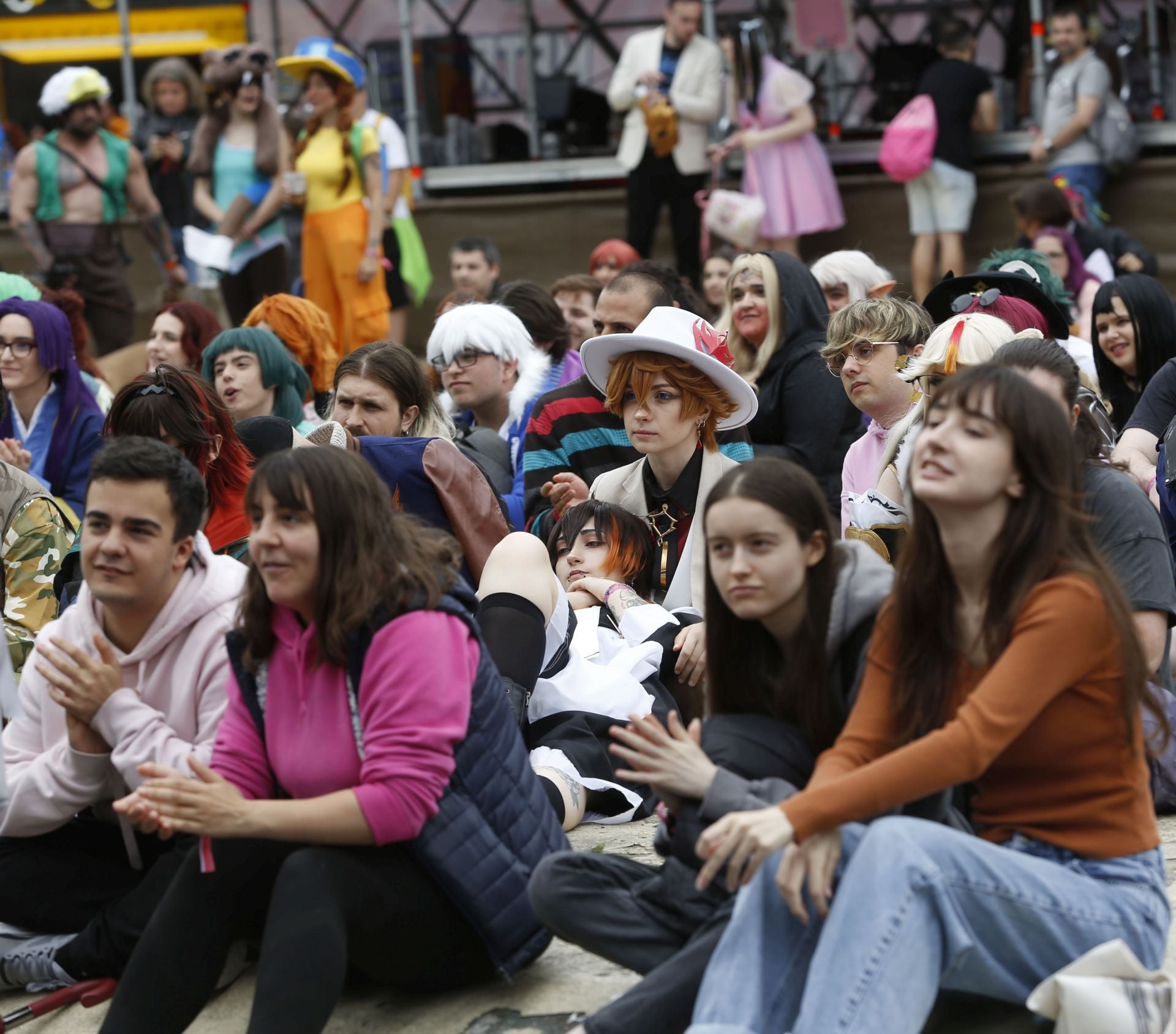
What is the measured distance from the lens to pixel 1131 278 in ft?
17.5

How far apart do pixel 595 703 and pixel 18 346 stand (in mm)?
2651

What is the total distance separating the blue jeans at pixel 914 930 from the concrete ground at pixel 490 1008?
0.25 metres

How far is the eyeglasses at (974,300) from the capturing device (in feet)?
14.6

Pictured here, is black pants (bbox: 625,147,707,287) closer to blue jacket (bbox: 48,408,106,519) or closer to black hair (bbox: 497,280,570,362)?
black hair (bbox: 497,280,570,362)

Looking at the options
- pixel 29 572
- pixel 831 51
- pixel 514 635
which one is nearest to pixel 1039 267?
pixel 514 635

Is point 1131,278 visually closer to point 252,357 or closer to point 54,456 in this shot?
point 252,357

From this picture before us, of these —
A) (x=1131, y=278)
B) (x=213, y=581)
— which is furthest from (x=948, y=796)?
(x=1131, y=278)

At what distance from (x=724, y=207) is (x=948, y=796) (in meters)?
6.13

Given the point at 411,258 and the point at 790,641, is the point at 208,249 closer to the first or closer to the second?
the point at 411,258

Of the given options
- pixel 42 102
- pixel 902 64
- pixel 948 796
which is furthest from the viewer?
pixel 902 64

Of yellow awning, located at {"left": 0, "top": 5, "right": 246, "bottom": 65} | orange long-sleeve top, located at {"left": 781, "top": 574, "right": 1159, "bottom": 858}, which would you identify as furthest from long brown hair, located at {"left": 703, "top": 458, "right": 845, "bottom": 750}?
yellow awning, located at {"left": 0, "top": 5, "right": 246, "bottom": 65}

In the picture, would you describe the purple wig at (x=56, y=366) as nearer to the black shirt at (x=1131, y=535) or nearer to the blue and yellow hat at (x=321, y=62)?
the blue and yellow hat at (x=321, y=62)

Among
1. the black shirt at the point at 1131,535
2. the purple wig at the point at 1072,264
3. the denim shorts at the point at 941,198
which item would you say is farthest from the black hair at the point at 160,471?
the denim shorts at the point at 941,198

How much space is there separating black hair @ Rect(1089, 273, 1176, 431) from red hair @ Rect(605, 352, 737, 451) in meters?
1.56
